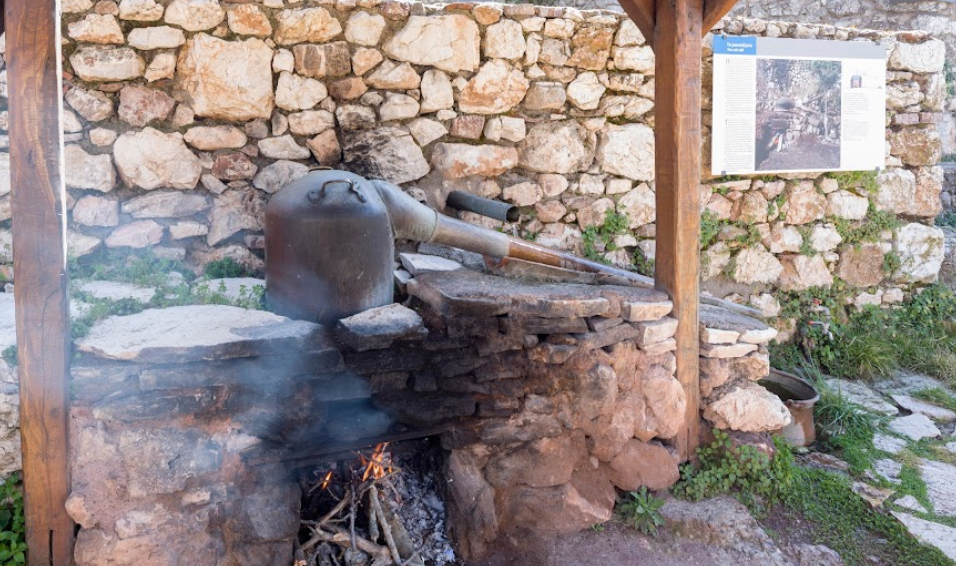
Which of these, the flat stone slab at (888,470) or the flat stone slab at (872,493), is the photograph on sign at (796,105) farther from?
the flat stone slab at (872,493)

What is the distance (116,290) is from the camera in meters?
3.78

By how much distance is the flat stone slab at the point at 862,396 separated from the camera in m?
4.97

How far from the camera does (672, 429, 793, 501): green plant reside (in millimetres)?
3820

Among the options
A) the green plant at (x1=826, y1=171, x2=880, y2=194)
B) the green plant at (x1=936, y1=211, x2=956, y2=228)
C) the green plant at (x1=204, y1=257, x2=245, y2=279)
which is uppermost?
the green plant at (x1=826, y1=171, x2=880, y2=194)

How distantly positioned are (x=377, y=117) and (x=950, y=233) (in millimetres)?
5917

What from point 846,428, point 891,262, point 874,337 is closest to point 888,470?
point 846,428

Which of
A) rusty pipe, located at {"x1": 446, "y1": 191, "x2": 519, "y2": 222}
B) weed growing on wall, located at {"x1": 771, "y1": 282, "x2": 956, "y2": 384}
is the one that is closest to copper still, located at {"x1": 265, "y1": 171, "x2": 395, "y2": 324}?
rusty pipe, located at {"x1": 446, "y1": 191, "x2": 519, "y2": 222}

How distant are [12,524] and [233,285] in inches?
63.5

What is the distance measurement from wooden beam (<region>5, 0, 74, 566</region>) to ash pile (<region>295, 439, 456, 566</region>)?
3.35 feet

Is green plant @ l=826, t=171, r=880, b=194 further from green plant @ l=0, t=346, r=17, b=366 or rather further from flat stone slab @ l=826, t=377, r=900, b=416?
green plant @ l=0, t=346, r=17, b=366

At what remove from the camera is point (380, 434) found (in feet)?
10.4

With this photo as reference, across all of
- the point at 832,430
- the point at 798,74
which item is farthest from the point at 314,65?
the point at 832,430

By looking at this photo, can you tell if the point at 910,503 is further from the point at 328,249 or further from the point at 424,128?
the point at 424,128

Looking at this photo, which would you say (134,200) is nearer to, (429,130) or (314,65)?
(314,65)
